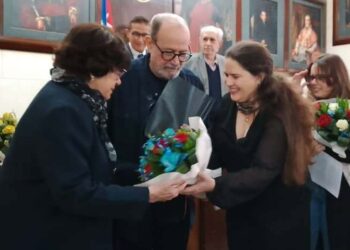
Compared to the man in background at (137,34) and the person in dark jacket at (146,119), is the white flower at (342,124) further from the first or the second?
the man in background at (137,34)

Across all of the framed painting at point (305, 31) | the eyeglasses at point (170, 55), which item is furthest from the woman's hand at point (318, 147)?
the framed painting at point (305, 31)

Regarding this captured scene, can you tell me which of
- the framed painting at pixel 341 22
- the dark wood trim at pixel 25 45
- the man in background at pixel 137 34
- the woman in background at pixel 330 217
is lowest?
the woman in background at pixel 330 217

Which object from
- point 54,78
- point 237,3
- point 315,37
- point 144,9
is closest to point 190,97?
point 54,78

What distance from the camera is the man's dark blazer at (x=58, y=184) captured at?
1526 millimetres

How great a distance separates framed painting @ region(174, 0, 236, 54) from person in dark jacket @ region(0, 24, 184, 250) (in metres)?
3.81

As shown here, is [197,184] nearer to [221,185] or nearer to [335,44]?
[221,185]

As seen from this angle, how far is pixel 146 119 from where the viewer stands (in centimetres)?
228

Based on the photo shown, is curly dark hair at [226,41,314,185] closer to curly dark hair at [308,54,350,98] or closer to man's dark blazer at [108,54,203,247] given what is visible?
man's dark blazer at [108,54,203,247]

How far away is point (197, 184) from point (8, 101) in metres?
2.57

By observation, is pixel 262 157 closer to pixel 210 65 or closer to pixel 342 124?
pixel 342 124

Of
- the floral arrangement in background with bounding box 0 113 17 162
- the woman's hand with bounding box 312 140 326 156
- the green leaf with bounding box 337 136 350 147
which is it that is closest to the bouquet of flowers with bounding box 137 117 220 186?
the woman's hand with bounding box 312 140 326 156

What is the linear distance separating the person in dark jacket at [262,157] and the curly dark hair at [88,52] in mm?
708

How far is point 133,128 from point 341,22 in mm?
6016

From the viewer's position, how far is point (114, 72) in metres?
1.69
